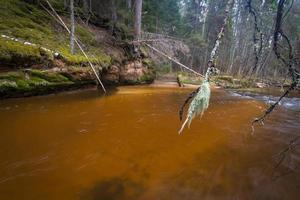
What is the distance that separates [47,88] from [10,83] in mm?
1611

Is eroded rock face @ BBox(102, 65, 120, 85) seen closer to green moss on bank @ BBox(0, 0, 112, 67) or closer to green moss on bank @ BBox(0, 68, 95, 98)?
green moss on bank @ BBox(0, 0, 112, 67)

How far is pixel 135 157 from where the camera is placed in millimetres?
4508

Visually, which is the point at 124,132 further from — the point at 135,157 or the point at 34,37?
the point at 34,37

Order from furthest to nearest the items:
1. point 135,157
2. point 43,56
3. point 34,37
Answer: point 34,37, point 43,56, point 135,157

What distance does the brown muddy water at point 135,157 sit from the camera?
3441mm

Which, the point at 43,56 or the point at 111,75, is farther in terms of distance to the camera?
the point at 111,75

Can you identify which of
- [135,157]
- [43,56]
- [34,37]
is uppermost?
[34,37]

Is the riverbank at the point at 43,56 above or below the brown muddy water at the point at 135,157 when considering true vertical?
above

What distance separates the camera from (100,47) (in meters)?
14.5

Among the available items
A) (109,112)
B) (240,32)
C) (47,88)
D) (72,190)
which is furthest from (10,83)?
(240,32)

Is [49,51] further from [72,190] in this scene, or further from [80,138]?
[72,190]

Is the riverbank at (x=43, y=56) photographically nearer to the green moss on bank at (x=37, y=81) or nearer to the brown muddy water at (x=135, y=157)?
the green moss on bank at (x=37, y=81)

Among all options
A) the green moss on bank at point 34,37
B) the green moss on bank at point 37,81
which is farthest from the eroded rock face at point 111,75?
the green moss on bank at point 37,81

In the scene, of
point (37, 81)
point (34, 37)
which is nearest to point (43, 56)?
point (37, 81)
